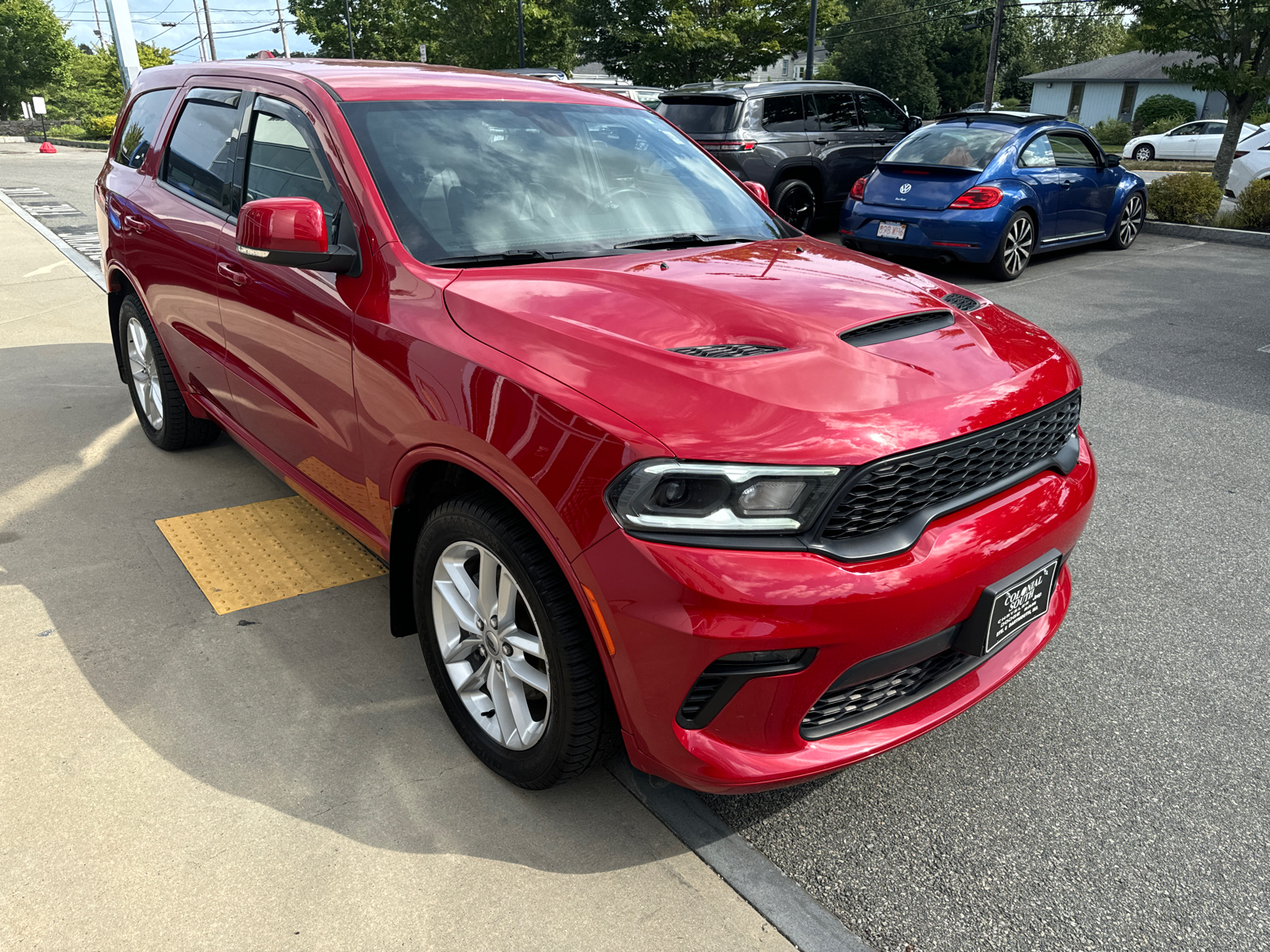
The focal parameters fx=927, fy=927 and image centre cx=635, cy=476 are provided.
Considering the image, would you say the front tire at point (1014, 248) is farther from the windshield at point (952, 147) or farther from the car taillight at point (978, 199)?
the windshield at point (952, 147)

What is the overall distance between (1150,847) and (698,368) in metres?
1.68

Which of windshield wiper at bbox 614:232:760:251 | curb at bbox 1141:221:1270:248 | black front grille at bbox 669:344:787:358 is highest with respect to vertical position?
windshield wiper at bbox 614:232:760:251

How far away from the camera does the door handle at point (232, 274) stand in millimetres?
3303

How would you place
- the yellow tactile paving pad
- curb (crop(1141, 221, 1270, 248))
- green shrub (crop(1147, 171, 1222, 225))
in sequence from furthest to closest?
1. green shrub (crop(1147, 171, 1222, 225))
2. curb (crop(1141, 221, 1270, 248))
3. the yellow tactile paving pad

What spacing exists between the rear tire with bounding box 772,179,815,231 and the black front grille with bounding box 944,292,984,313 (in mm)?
8230

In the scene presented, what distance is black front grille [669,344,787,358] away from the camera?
2131 millimetres

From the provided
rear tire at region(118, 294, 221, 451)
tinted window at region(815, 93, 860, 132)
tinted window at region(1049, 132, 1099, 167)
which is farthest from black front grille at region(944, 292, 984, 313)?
tinted window at region(815, 93, 860, 132)

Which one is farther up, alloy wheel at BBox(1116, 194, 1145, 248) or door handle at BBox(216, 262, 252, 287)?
door handle at BBox(216, 262, 252, 287)

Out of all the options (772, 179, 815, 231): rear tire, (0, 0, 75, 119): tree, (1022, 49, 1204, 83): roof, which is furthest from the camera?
(1022, 49, 1204, 83): roof

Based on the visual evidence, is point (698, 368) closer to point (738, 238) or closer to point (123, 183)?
point (738, 238)

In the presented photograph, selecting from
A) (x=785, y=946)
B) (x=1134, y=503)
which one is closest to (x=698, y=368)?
(x=785, y=946)

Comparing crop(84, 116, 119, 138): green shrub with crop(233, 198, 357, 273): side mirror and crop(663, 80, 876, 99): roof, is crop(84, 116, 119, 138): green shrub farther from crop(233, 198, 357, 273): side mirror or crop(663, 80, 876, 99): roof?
crop(233, 198, 357, 273): side mirror

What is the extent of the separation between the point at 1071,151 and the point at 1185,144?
2615cm

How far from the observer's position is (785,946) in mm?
2057
